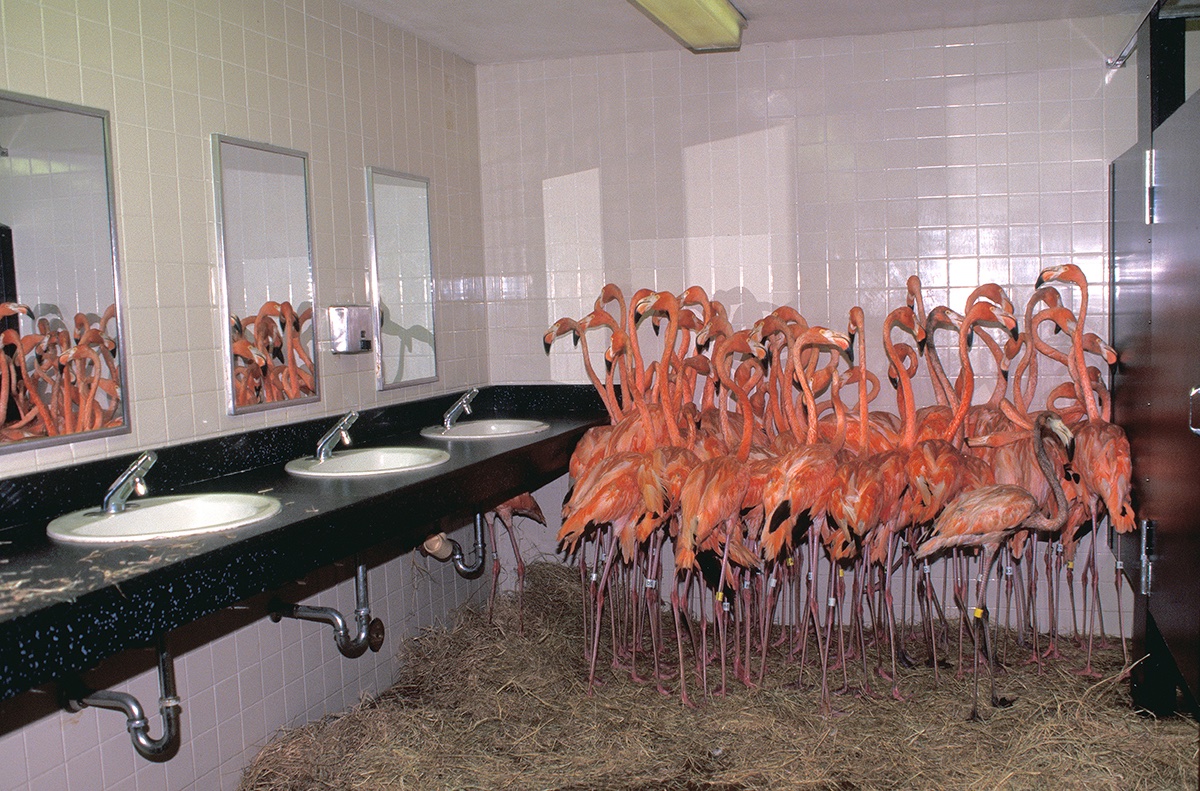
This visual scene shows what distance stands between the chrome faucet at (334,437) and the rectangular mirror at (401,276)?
55 cm

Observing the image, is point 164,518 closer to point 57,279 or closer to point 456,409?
point 57,279

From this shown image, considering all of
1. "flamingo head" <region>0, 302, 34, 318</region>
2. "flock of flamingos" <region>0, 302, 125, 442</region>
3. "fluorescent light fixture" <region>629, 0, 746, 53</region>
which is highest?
"fluorescent light fixture" <region>629, 0, 746, 53</region>

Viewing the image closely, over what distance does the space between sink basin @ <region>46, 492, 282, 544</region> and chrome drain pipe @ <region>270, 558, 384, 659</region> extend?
2.19 feet

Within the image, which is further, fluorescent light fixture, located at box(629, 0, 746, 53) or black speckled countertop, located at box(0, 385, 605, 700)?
fluorescent light fixture, located at box(629, 0, 746, 53)

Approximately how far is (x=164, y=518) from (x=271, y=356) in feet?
3.07

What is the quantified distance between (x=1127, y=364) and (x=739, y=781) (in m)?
2.22

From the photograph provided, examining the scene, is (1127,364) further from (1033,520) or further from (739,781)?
(739,781)

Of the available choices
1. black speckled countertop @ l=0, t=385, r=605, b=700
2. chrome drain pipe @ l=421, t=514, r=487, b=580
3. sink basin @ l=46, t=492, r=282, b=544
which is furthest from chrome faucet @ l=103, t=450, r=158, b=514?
chrome drain pipe @ l=421, t=514, r=487, b=580

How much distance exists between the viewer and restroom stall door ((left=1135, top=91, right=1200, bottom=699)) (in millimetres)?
2768

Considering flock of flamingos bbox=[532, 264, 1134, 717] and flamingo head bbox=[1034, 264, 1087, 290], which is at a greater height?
flamingo head bbox=[1034, 264, 1087, 290]

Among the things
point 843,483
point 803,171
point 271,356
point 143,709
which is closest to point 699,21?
point 803,171

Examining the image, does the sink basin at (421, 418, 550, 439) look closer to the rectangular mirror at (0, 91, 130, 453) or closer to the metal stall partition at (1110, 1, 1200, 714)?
the rectangular mirror at (0, 91, 130, 453)

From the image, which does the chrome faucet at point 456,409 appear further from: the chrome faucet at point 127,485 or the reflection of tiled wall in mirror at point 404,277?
the chrome faucet at point 127,485

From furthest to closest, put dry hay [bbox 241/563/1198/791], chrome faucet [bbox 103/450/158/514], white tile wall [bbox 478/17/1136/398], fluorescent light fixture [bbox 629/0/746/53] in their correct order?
white tile wall [bbox 478/17/1136/398] → fluorescent light fixture [bbox 629/0/746/53] → dry hay [bbox 241/563/1198/791] → chrome faucet [bbox 103/450/158/514]
